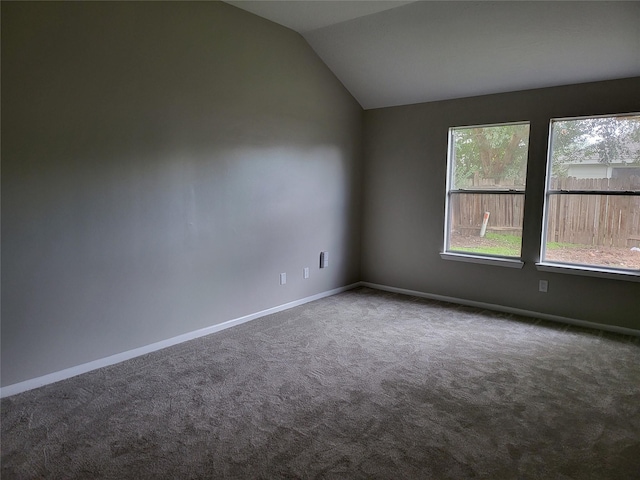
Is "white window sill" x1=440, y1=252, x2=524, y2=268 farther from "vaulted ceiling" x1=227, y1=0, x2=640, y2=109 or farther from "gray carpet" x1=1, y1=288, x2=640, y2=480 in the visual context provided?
"vaulted ceiling" x1=227, y1=0, x2=640, y2=109

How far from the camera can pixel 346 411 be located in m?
2.48

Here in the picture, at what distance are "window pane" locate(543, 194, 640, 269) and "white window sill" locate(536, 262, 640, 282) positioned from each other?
0.16ft

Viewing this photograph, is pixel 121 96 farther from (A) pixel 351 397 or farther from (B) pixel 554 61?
(B) pixel 554 61

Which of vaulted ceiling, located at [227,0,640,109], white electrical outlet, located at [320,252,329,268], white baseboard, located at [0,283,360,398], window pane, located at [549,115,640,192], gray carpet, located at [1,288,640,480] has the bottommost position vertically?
gray carpet, located at [1,288,640,480]

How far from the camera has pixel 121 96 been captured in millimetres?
3010

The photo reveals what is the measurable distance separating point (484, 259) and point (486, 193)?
709mm

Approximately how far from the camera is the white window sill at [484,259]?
14.4 feet

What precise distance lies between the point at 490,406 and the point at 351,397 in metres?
0.84

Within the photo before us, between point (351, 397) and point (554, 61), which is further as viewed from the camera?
point (554, 61)

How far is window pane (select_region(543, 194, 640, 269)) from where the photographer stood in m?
3.80

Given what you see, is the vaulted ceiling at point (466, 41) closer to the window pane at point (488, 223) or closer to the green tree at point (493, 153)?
the green tree at point (493, 153)

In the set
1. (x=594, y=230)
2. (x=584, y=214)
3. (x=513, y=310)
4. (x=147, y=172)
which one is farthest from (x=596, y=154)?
(x=147, y=172)

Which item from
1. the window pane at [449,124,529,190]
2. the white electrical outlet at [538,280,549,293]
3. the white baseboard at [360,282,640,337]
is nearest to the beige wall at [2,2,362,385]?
the white baseboard at [360,282,640,337]

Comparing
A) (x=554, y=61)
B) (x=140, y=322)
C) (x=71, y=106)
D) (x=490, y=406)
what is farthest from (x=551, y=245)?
(x=71, y=106)
